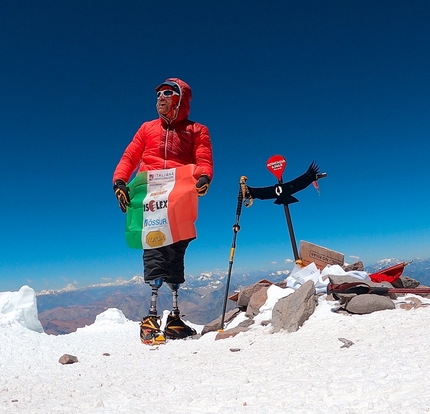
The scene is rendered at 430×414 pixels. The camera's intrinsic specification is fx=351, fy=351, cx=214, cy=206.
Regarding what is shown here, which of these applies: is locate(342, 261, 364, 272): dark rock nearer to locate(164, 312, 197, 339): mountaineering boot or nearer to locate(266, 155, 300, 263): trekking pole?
locate(266, 155, 300, 263): trekking pole

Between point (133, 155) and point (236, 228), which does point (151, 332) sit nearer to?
point (236, 228)

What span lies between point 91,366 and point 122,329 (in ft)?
12.4

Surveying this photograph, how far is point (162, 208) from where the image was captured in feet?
18.4

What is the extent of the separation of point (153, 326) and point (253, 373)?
309 cm

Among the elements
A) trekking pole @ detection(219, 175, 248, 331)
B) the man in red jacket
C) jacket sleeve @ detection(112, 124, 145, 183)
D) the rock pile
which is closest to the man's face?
the man in red jacket

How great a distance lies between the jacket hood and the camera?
20.4 feet

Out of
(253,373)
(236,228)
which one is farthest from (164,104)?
(253,373)

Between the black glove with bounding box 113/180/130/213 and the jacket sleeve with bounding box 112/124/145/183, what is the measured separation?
0.28 meters

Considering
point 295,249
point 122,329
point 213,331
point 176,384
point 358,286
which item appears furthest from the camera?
point 122,329

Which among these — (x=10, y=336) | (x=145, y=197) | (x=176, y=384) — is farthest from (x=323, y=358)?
(x=10, y=336)

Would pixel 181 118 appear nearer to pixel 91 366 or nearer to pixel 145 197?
pixel 145 197

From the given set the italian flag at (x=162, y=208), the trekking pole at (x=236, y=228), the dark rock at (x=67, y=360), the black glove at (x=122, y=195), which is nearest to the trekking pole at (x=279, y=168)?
the trekking pole at (x=236, y=228)

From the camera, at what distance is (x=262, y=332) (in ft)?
14.6

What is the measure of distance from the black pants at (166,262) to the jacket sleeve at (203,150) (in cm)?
126
